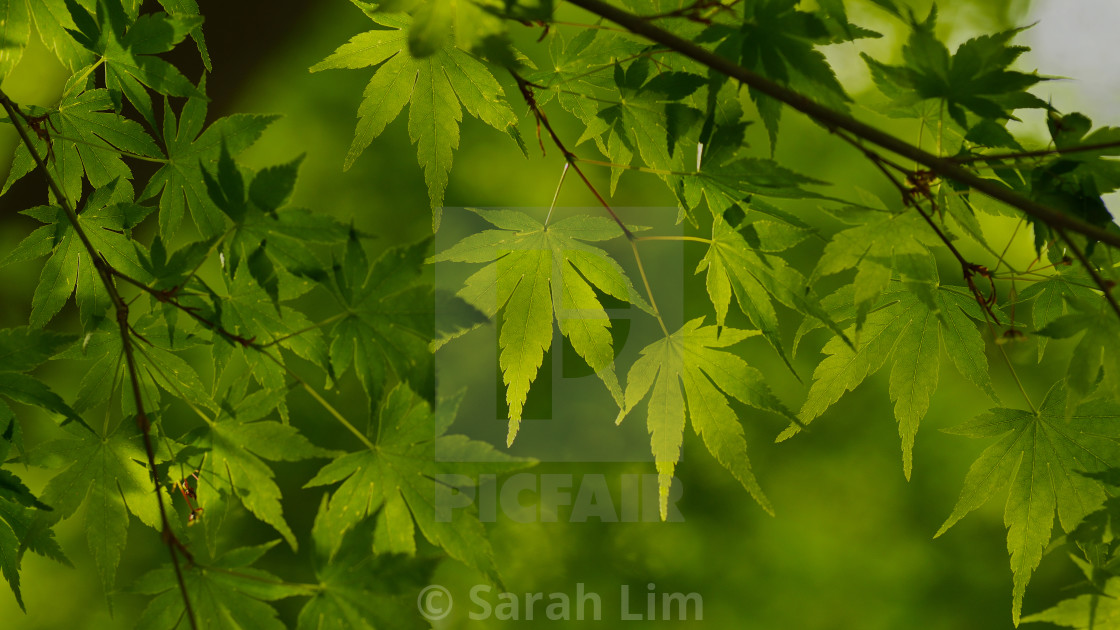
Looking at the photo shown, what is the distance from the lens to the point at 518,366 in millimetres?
885

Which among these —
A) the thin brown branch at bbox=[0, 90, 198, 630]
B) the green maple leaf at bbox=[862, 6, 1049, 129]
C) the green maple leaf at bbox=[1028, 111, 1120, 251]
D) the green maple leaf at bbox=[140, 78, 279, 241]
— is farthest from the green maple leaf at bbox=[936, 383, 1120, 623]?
the green maple leaf at bbox=[140, 78, 279, 241]

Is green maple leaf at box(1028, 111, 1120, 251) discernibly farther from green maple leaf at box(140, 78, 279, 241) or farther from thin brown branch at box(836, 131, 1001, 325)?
green maple leaf at box(140, 78, 279, 241)

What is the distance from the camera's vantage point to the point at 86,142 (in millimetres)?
854

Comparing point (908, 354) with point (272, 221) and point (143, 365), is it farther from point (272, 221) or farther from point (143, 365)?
point (143, 365)

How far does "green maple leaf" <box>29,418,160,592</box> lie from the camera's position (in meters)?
0.74

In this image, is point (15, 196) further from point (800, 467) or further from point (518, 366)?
point (800, 467)

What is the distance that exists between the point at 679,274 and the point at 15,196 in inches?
73.6

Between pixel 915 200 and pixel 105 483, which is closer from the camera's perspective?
pixel 915 200

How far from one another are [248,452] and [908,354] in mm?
800

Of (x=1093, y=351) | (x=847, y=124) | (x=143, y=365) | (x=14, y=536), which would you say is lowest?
(x=14, y=536)

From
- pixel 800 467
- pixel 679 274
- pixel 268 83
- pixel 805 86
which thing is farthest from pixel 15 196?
pixel 800 467

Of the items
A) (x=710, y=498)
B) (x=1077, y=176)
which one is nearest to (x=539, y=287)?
(x=1077, y=176)

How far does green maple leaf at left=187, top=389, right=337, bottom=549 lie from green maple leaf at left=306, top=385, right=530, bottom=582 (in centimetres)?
5

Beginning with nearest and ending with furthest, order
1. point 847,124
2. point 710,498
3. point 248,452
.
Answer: point 847,124 < point 248,452 < point 710,498
